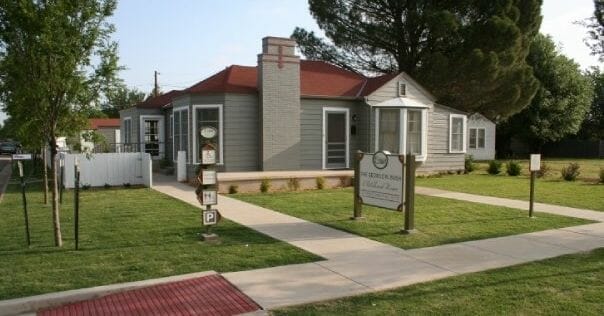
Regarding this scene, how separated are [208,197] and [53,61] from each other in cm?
281

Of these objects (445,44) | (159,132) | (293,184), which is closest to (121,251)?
(293,184)

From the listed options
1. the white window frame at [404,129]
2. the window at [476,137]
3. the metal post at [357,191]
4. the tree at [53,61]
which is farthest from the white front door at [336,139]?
the window at [476,137]

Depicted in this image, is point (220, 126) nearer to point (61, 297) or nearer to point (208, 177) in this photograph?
point (208, 177)

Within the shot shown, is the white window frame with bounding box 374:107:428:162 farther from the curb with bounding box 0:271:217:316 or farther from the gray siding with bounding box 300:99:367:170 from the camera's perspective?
the curb with bounding box 0:271:217:316

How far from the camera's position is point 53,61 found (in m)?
6.84

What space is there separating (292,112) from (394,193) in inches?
362

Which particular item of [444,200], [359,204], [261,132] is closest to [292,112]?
[261,132]

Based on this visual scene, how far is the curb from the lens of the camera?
16.0 feet

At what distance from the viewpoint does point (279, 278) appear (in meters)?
5.82

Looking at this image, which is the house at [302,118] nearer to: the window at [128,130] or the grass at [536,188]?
the grass at [536,188]

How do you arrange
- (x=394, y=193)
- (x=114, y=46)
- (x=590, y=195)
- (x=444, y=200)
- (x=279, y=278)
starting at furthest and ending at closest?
1. (x=590, y=195)
2. (x=444, y=200)
3. (x=394, y=193)
4. (x=114, y=46)
5. (x=279, y=278)

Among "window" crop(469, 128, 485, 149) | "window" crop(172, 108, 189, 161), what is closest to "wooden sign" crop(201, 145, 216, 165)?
Answer: "window" crop(172, 108, 189, 161)

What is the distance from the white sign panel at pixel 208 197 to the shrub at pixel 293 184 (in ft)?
24.3

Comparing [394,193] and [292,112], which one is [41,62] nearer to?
[394,193]
